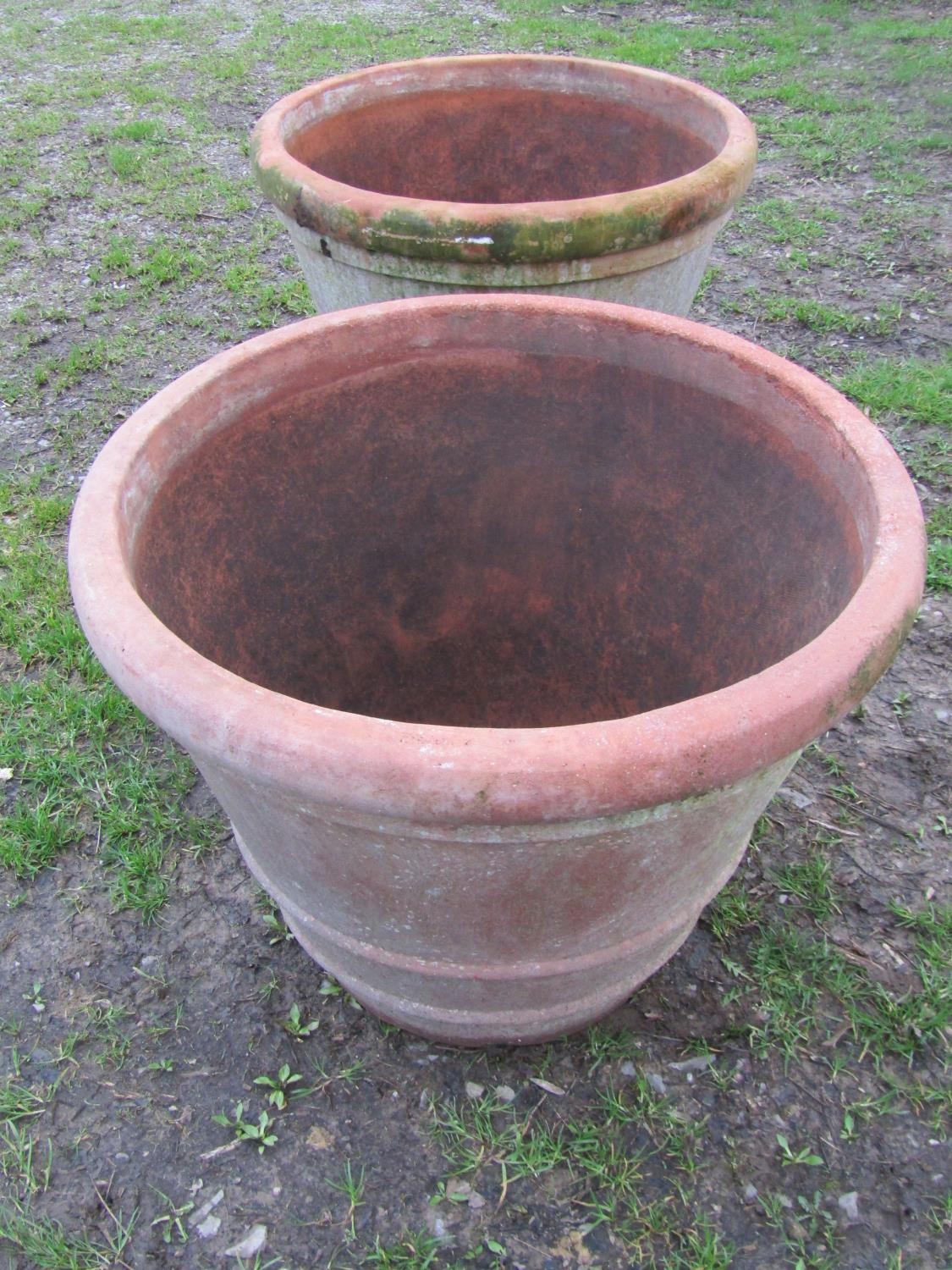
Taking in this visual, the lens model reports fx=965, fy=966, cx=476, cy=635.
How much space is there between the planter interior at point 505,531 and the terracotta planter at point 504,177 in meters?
0.31

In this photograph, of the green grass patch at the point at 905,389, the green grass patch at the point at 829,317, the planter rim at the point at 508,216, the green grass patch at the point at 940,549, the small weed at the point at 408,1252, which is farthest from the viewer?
the green grass patch at the point at 829,317

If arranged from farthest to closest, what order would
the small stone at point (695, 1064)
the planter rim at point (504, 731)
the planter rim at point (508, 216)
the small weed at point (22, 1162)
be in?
the planter rim at point (508, 216) → the small stone at point (695, 1064) → the small weed at point (22, 1162) → the planter rim at point (504, 731)

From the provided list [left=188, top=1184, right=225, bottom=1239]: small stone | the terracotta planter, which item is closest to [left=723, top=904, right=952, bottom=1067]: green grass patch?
[left=188, top=1184, right=225, bottom=1239]: small stone

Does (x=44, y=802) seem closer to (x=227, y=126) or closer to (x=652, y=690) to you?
(x=652, y=690)

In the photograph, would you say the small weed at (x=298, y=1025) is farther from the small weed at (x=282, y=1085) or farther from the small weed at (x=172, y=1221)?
the small weed at (x=172, y=1221)

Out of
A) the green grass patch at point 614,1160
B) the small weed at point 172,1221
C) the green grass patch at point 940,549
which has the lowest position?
the small weed at point 172,1221

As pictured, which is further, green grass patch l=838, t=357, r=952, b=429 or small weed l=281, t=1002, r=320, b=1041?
green grass patch l=838, t=357, r=952, b=429

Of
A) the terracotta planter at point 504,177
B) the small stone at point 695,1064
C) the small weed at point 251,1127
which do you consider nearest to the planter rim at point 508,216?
the terracotta planter at point 504,177

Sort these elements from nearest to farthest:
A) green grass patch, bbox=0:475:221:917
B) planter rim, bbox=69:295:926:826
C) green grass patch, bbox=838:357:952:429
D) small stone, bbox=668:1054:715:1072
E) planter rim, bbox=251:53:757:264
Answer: planter rim, bbox=69:295:926:826
small stone, bbox=668:1054:715:1072
planter rim, bbox=251:53:757:264
green grass patch, bbox=0:475:221:917
green grass patch, bbox=838:357:952:429

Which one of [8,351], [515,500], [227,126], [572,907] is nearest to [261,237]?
[8,351]

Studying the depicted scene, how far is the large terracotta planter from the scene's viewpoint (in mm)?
992

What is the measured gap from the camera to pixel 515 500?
77.7 inches

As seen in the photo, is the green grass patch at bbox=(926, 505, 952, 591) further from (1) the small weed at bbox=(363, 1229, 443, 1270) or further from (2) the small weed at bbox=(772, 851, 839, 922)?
(1) the small weed at bbox=(363, 1229, 443, 1270)

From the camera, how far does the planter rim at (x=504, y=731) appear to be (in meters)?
0.94
